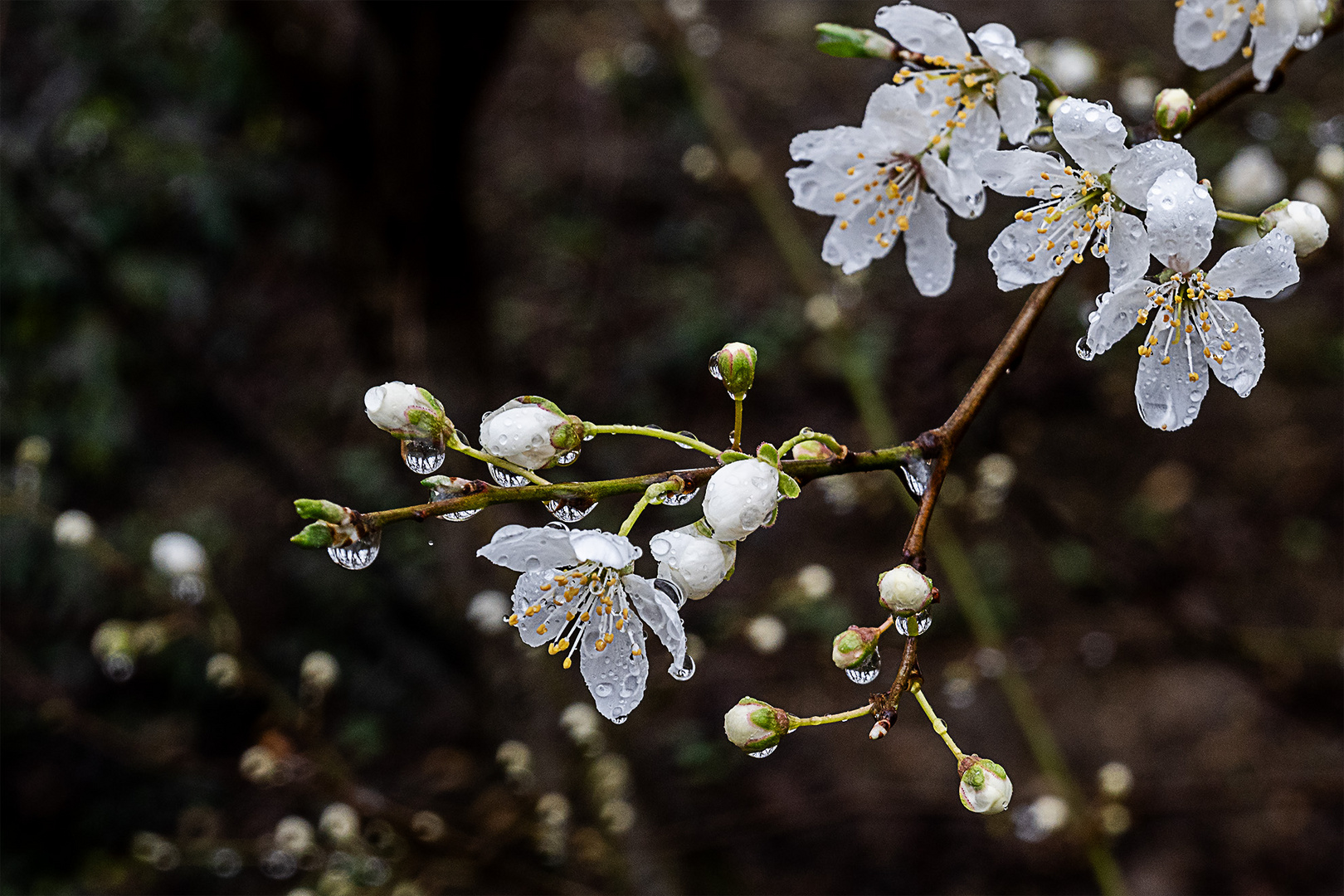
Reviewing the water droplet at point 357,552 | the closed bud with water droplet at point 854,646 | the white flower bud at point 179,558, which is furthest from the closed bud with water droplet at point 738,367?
the white flower bud at point 179,558

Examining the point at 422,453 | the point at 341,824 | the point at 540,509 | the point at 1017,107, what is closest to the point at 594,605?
the point at 422,453

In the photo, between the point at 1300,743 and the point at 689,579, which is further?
the point at 1300,743

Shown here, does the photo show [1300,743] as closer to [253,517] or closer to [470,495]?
[470,495]

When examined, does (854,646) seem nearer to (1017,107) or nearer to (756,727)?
(756,727)

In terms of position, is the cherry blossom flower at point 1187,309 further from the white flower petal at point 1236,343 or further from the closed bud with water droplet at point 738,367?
the closed bud with water droplet at point 738,367

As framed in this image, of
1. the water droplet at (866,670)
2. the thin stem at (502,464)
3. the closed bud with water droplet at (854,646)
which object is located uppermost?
the thin stem at (502,464)

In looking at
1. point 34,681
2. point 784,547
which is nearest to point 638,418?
point 784,547

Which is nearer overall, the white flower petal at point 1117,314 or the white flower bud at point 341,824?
the white flower petal at point 1117,314
